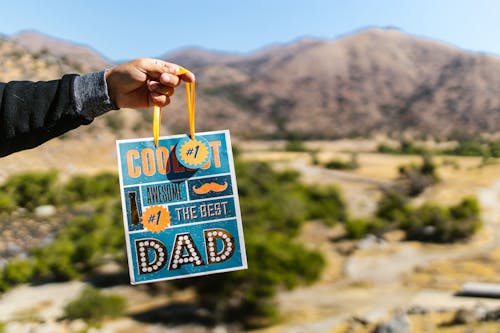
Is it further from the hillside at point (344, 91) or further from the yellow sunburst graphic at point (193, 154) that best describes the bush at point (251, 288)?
the hillside at point (344, 91)

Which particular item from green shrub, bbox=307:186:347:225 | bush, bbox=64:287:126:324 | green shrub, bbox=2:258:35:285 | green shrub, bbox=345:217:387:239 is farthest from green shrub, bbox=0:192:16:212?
A: green shrub, bbox=345:217:387:239

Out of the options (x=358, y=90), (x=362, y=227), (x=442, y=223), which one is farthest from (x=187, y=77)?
(x=358, y=90)

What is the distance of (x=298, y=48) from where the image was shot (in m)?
82.1

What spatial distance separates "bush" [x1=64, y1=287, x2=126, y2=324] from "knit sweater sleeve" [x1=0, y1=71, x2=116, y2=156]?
8051 mm

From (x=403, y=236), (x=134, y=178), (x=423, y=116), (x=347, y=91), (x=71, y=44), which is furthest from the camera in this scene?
(x=71, y=44)

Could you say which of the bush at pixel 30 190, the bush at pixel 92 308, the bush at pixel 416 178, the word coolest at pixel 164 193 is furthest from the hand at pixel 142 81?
the bush at pixel 416 178

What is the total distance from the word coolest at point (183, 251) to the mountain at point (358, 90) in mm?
41376

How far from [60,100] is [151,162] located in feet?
1.22

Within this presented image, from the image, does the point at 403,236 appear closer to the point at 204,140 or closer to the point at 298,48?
the point at 204,140

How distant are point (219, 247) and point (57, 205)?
14986mm

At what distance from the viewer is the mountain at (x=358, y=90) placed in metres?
49.8

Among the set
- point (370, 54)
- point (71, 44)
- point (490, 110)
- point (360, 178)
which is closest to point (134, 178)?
point (360, 178)

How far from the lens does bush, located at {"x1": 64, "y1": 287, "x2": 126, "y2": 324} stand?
8.83m

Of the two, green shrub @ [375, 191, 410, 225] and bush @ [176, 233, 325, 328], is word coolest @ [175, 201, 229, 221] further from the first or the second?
green shrub @ [375, 191, 410, 225]
